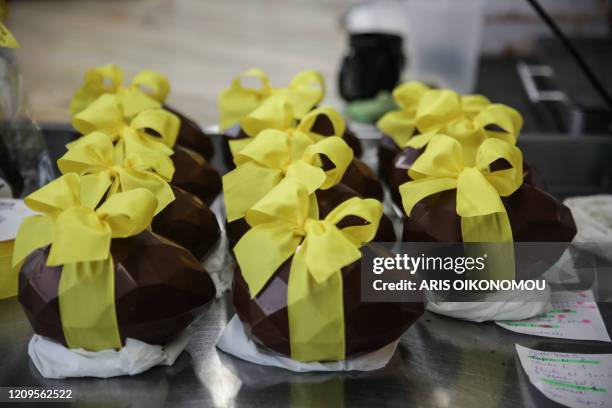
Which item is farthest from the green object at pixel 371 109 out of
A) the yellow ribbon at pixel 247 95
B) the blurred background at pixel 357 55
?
the yellow ribbon at pixel 247 95

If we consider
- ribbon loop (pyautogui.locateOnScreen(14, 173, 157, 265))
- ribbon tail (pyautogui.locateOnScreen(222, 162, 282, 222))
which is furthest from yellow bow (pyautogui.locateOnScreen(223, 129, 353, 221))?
ribbon loop (pyautogui.locateOnScreen(14, 173, 157, 265))

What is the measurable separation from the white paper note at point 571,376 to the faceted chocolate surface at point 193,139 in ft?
1.40

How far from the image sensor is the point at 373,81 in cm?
110

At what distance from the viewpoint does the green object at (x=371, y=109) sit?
1.08 metres

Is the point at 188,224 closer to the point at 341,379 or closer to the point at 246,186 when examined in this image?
the point at 246,186

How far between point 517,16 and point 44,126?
106 cm

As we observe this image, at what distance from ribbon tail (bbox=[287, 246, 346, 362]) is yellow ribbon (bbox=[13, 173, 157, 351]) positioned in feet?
0.42

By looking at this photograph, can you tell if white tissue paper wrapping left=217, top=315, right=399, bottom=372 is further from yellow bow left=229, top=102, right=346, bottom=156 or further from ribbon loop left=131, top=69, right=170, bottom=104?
ribbon loop left=131, top=69, right=170, bottom=104

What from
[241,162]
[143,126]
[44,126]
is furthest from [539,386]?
[44,126]

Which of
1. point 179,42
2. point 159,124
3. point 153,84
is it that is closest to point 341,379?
point 159,124

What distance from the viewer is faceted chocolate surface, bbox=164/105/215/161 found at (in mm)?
769

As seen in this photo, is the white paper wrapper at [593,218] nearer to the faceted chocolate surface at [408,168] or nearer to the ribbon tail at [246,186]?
the faceted chocolate surface at [408,168]

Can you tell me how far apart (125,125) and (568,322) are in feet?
1.61

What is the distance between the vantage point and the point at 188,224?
607 millimetres
